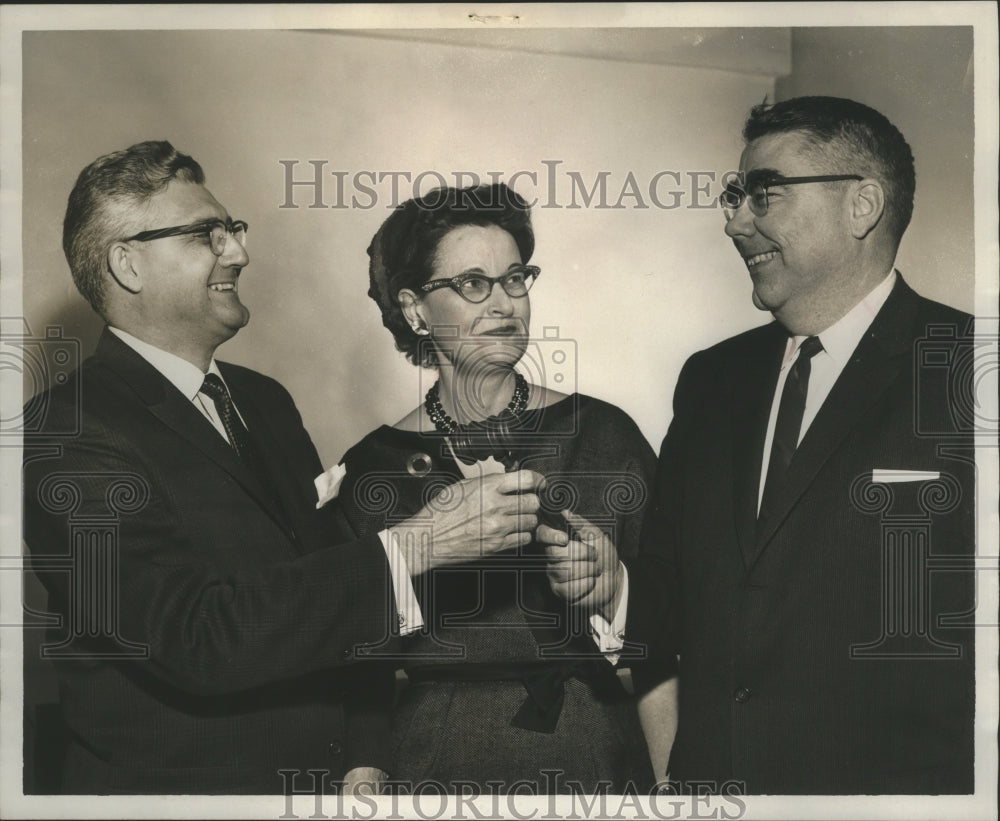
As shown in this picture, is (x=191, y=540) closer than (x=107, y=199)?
Yes

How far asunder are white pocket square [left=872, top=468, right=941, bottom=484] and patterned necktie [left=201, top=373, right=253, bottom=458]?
150 centimetres

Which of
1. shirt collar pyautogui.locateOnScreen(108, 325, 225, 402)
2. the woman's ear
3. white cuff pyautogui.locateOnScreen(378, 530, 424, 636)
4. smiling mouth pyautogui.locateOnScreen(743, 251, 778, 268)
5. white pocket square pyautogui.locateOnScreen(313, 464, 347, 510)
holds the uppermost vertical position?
smiling mouth pyautogui.locateOnScreen(743, 251, 778, 268)

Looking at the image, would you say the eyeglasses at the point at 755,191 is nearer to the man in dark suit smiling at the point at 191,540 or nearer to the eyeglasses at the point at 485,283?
the eyeglasses at the point at 485,283

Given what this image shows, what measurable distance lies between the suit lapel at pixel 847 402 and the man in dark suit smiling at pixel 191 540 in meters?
0.59

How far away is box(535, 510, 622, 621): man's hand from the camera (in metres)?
2.65

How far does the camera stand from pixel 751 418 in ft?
8.93

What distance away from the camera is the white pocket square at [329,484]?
269 cm

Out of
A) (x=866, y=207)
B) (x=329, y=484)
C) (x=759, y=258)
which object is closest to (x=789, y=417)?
(x=759, y=258)

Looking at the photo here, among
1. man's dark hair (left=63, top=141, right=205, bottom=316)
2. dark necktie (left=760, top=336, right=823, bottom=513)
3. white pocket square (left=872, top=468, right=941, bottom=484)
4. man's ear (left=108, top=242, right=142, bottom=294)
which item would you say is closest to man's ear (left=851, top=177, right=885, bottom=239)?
dark necktie (left=760, top=336, right=823, bottom=513)

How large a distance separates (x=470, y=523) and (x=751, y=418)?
725mm

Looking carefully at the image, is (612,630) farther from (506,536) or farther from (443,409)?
(443,409)

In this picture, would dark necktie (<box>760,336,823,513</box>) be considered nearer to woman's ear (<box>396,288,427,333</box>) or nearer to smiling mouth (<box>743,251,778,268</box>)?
smiling mouth (<box>743,251,778,268</box>)

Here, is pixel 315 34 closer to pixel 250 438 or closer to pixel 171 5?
pixel 171 5

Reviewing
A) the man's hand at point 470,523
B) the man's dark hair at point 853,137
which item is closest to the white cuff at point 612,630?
the man's hand at point 470,523
